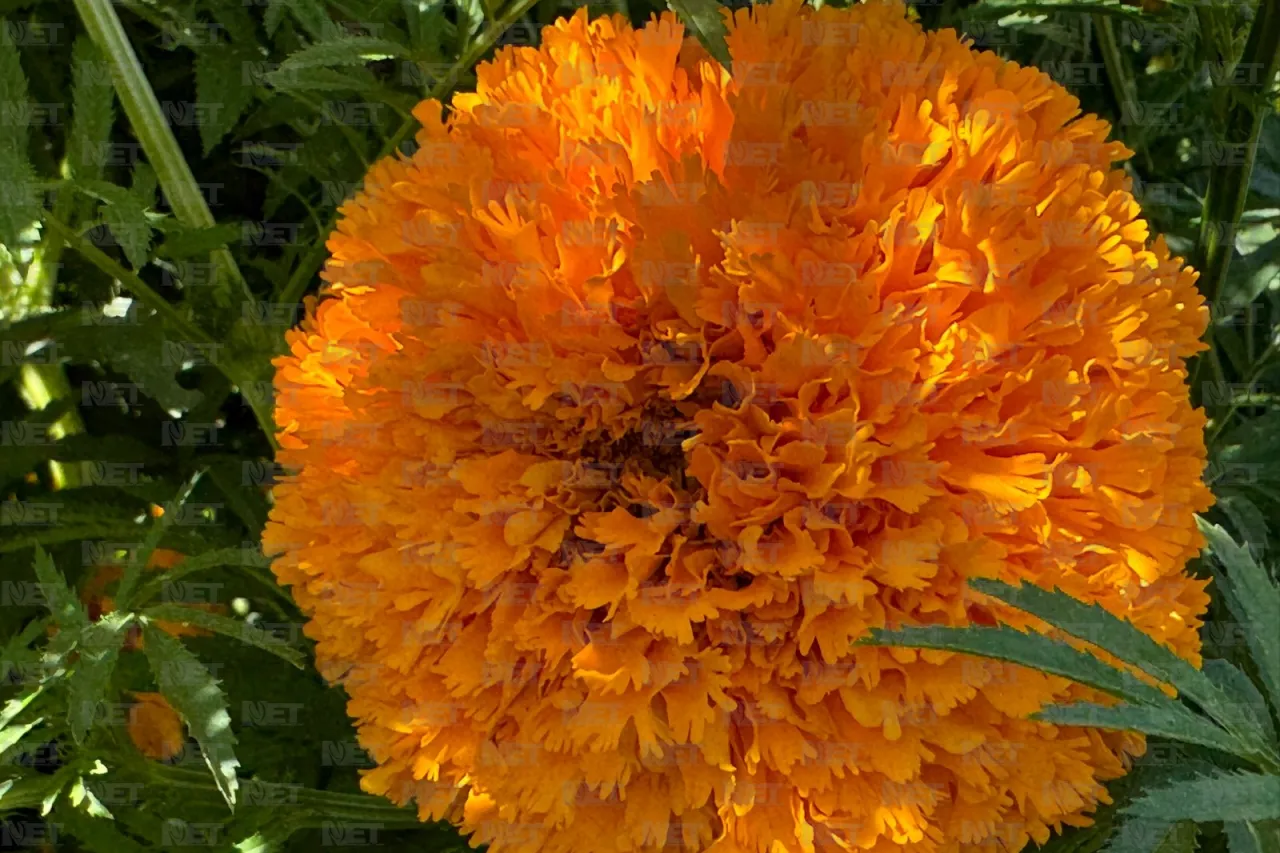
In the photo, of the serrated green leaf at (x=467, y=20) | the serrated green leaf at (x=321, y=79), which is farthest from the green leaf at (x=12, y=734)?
the serrated green leaf at (x=467, y=20)

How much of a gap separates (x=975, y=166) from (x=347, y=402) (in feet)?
1.60

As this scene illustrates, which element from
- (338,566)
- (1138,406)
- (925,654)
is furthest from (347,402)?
(1138,406)

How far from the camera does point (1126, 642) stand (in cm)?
58

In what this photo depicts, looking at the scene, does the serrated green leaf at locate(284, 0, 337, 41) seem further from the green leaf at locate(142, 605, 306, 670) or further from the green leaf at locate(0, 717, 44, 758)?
the green leaf at locate(0, 717, 44, 758)

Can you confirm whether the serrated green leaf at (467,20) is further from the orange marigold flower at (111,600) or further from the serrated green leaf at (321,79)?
the orange marigold flower at (111,600)

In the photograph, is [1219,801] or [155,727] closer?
[1219,801]

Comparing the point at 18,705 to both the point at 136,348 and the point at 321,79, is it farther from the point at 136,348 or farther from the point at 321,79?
the point at 321,79

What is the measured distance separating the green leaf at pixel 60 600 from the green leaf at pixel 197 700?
6cm

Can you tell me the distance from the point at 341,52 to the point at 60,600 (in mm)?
545

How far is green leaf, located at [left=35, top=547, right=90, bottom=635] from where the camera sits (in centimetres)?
98

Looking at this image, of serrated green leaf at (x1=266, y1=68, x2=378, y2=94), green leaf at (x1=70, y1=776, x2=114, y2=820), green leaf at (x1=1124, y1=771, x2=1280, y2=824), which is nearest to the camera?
Answer: green leaf at (x1=1124, y1=771, x2=1280, y2=824)

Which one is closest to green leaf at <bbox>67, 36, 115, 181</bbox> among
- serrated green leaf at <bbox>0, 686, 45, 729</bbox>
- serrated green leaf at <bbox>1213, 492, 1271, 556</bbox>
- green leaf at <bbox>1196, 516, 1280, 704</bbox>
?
serrated green leaf at <bbox>0, 686, 45, 729</bbox>

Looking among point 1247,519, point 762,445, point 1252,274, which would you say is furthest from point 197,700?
point 1252,274

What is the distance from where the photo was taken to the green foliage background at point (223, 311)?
0.95 m
